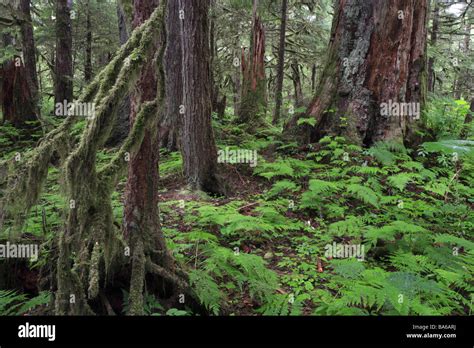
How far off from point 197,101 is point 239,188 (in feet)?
6.12

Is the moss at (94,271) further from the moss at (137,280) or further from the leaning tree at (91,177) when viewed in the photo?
the moss at (137,280)

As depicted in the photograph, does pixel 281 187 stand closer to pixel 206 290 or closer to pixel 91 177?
pixel 206 290

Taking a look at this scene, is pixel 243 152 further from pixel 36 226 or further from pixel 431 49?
pixel 431 49

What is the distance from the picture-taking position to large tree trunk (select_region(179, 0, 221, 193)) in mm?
5852

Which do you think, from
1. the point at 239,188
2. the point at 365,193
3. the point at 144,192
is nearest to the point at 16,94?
the point at 239,188

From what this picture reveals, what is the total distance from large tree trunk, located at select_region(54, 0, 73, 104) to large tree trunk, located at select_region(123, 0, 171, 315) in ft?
32.4

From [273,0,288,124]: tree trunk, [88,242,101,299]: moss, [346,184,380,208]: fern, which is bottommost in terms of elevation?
[88,242,101,299]: moss

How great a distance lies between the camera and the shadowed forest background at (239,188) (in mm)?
2535

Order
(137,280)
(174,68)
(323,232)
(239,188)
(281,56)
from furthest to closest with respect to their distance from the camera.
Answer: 1. (281,56)
2. (174,68)
3. (239,188)
4. (323,232)
5. (137,280)

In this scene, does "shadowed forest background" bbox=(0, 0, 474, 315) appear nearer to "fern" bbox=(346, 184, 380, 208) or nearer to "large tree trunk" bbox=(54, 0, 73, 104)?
"fern" bbox=(346, 184, 380, 208)

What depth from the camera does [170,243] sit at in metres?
4.15

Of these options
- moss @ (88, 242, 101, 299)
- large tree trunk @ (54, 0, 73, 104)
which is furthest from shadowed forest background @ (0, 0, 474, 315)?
large tree trunk @ (54, 0, 73, 104)

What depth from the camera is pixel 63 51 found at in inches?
473
